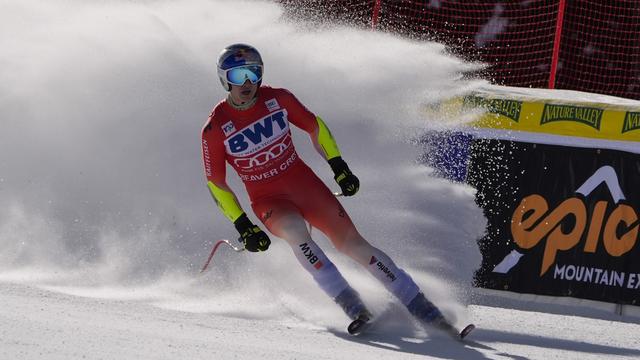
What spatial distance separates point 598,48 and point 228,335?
604cm

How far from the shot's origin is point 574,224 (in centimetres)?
778

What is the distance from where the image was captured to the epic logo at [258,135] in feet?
20.7

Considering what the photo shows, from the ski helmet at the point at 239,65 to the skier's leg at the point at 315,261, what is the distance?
834mm

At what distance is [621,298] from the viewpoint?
7.77m

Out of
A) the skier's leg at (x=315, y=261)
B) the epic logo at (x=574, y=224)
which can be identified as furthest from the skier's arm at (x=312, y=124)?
the epic logo at (x=574, y=224)

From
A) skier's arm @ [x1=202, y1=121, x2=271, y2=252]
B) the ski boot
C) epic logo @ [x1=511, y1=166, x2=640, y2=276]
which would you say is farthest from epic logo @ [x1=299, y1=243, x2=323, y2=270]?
epic logo @ [x1=511, y1=166, x2=640, y2=276]

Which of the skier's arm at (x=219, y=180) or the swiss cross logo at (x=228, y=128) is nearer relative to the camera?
the skier's arm at (x=219, y=180)

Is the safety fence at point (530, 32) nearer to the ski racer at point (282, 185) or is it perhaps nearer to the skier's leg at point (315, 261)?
the ski racer at point (282, 185)

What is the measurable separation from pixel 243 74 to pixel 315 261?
47.8 inches

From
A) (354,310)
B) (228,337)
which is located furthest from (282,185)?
(228,337)

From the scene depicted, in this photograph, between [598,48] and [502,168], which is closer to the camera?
[502,168]

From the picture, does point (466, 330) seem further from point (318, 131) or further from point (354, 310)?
point (318, 131)

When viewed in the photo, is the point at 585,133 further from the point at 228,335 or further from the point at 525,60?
the point at 228,335

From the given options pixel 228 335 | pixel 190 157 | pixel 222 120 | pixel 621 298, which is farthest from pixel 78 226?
pixel 621 298
